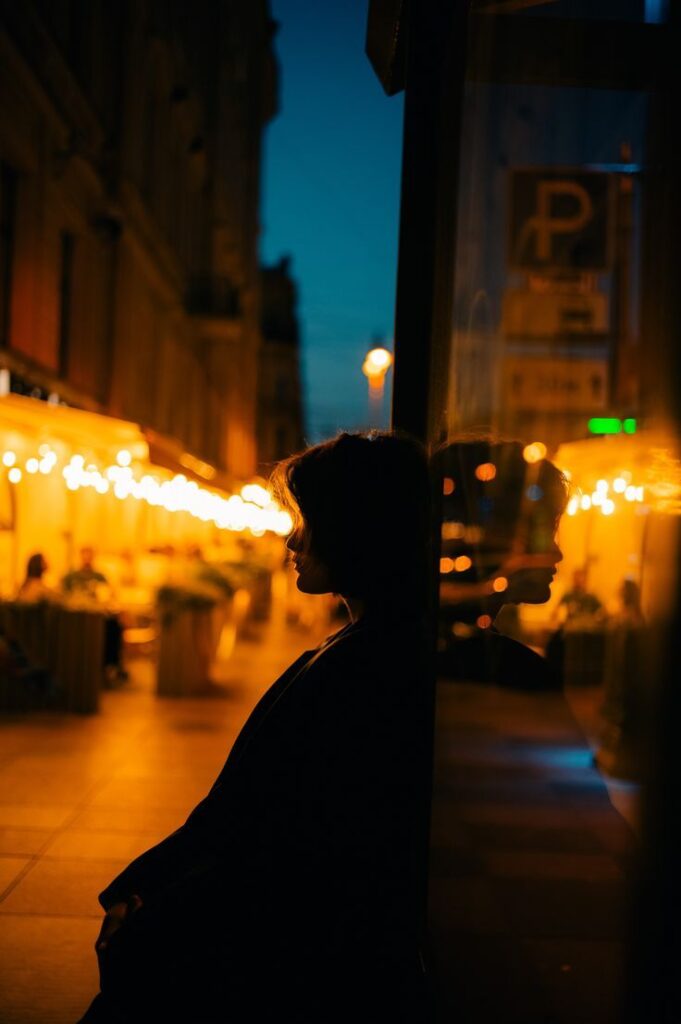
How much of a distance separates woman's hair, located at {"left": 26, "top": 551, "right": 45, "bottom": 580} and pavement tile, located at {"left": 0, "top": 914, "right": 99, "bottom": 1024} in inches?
278

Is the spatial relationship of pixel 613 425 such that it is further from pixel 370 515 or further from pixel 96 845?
pixel 370 515

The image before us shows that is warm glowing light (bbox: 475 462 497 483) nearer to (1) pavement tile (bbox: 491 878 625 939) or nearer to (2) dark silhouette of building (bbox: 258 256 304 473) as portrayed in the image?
(1) pavement tile (bbox: 491 878 625 939)

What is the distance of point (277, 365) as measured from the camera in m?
72.0

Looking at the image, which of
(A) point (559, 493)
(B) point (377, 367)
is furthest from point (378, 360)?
(A) point (559, 493)

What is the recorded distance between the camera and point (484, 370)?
521 inches

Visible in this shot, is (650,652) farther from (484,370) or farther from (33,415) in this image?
(484,370)

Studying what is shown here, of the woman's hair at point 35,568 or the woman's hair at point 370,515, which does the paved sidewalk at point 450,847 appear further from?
the woman's hair at point 35,568

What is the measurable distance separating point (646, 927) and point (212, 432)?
31.7 metres

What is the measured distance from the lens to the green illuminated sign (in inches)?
268

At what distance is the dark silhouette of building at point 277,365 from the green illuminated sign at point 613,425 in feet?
205

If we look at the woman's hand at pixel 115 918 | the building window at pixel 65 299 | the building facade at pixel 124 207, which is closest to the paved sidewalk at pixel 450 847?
the woman's hand at pixel 115 918

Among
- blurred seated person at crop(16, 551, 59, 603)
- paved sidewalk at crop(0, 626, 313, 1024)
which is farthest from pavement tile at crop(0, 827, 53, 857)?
blurred seated person at crop(16, 551, 59, 603)

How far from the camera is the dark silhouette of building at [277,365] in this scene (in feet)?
232

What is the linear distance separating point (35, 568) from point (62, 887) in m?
6.81
